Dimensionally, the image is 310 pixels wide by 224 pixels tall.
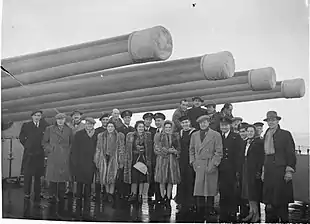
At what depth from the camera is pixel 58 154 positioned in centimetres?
215

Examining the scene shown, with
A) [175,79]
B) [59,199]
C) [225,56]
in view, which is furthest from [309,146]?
[59,199]

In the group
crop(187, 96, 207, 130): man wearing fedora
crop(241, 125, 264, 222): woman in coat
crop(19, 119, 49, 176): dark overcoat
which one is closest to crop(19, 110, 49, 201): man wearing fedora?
crop(19, 119, 49, 176): dark overcoat

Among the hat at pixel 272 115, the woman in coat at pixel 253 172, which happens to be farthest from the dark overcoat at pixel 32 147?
the hat at pixel 272 115

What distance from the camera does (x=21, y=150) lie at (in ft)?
7.10

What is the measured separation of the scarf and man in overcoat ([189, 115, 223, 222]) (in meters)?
0.23

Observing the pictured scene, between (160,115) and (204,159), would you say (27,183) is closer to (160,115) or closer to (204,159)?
(160,115)

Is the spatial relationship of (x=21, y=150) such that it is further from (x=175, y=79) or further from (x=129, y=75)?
(x=175, y=79)

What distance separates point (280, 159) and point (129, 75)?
896mm

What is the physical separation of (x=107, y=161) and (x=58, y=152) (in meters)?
0.30

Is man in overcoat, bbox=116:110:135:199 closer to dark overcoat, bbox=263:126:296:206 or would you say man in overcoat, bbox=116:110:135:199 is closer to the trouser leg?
the trouser leg

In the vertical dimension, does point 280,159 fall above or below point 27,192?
above

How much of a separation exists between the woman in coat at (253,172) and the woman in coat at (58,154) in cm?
97

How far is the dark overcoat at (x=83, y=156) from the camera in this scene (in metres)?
2.11

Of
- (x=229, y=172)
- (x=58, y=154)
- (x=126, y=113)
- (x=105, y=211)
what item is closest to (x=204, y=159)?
(x=229, y=172)
